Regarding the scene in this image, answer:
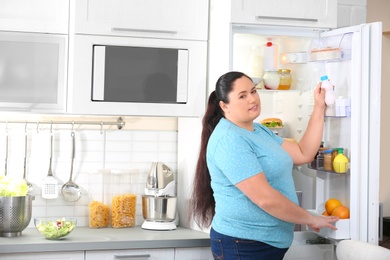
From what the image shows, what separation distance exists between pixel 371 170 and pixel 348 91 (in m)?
0.39

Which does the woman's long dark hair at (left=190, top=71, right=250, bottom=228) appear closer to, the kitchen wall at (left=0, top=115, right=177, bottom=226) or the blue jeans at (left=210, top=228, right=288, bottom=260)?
the blue jeans at (left=210, top=228, right=288, bottom=260)

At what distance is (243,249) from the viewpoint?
9.41ft

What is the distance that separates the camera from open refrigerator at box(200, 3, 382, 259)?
9.94ft

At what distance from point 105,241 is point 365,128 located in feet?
4.14

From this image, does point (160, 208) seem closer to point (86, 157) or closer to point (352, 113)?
point (86, 157)

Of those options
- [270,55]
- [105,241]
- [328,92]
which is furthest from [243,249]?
[270,55]

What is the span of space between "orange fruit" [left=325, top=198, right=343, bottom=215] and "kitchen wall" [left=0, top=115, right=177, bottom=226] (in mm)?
998

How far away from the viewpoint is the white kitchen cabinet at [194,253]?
131 inches

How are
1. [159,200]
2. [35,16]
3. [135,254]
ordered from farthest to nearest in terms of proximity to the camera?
[159,200]
[35,16]
[135,254]

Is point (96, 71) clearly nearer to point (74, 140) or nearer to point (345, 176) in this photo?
point (74, 140)

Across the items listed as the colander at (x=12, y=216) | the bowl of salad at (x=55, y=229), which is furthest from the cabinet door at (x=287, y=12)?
the colander at (x=12, y=216)

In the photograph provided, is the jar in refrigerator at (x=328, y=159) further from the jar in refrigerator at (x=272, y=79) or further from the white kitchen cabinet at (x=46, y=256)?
the white kitchen cabinet at (x=46, y=256)

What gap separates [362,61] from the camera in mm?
3025

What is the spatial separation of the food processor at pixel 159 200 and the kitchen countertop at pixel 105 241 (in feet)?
0.20
